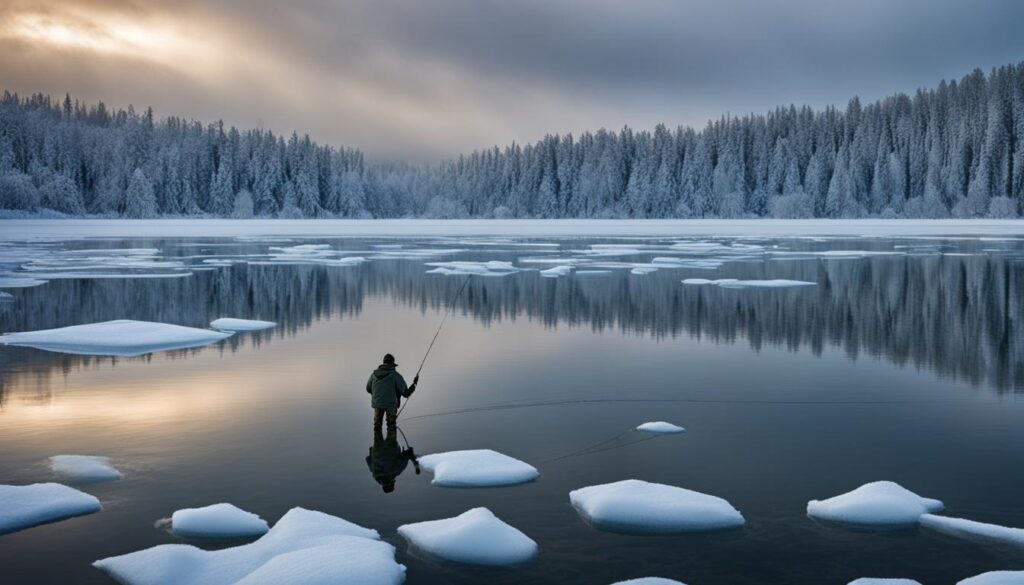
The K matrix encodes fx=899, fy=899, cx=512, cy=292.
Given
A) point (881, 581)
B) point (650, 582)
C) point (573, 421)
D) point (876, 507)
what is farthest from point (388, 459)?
point (881, 581)

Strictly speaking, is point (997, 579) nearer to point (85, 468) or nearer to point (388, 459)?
point (388, 459)

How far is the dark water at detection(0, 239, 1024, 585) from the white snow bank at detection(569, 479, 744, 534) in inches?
6.7

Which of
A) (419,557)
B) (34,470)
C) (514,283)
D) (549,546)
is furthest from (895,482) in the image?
(514,283)

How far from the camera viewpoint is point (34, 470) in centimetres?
938

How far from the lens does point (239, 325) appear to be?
2069 centimetres

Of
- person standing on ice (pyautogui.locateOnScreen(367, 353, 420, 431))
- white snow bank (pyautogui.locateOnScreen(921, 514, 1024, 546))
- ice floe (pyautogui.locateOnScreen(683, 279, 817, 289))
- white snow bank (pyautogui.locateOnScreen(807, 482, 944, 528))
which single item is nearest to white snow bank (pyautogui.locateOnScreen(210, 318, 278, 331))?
person standing on ice (pyautogui.locateOnScreen(367, 353, 420, 431))

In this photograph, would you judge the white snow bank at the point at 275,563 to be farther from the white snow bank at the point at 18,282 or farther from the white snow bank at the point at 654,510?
the white snow bank at the point at 18,282

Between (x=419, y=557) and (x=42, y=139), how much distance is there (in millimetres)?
159913

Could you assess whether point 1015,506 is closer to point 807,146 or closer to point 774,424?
point 774,424

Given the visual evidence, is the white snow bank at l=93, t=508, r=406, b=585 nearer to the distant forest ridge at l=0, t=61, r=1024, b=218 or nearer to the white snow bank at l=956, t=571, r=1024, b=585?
the white snow bank at l=956, t=571, r=1024, b=585

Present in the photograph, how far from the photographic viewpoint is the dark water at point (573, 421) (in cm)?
730

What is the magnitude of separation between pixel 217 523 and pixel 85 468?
2.49 m

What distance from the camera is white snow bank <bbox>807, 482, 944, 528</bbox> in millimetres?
7793

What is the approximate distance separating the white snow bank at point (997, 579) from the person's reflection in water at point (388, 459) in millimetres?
5072
